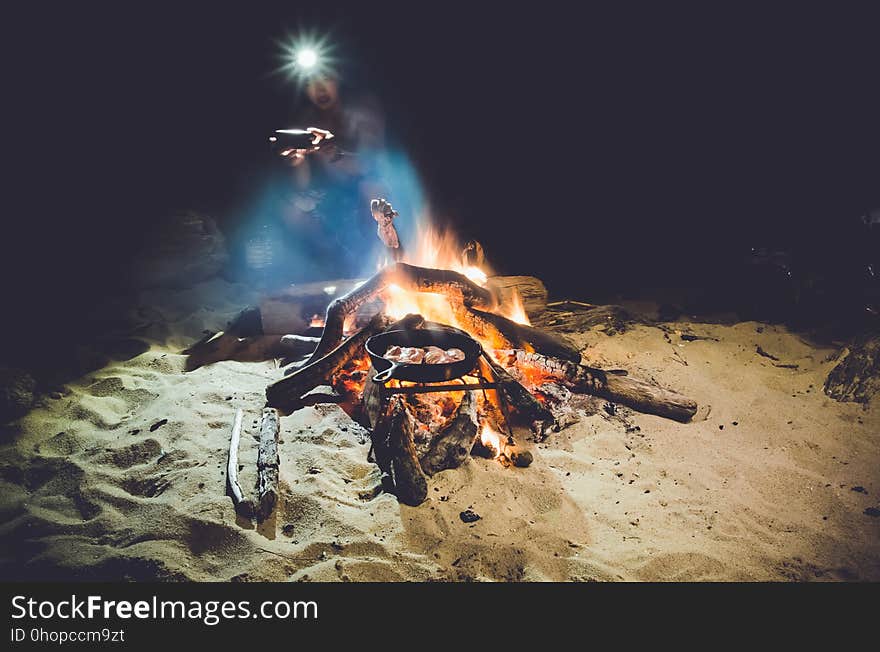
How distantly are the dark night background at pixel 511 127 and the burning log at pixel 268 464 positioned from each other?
529 cm

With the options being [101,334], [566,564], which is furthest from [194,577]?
[101,334]

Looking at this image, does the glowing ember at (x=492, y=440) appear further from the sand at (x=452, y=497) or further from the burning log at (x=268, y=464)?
the burning log at (x=268, y=464)

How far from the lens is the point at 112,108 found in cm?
873

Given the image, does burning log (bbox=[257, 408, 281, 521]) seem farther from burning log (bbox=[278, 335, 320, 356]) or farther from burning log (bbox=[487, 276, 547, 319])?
burning log (bbox=[487, 276, 547, 319])

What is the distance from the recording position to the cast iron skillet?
3.48 meters

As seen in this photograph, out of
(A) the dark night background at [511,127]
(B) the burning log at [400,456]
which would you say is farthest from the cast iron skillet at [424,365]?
(A) the dark night background at [511,127]

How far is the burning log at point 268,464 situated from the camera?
301cm

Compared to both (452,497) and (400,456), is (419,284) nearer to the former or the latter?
(400,456)

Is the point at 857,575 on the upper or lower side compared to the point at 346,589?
lower

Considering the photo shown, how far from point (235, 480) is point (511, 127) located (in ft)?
36.6

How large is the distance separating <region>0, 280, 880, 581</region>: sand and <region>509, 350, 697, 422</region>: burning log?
0.56 feet

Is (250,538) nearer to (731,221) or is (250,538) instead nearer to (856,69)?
(731,221)

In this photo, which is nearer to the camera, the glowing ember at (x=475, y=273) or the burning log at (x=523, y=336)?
the burning log at (x=523, y=336)

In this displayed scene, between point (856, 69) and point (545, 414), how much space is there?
10364 millimetres
